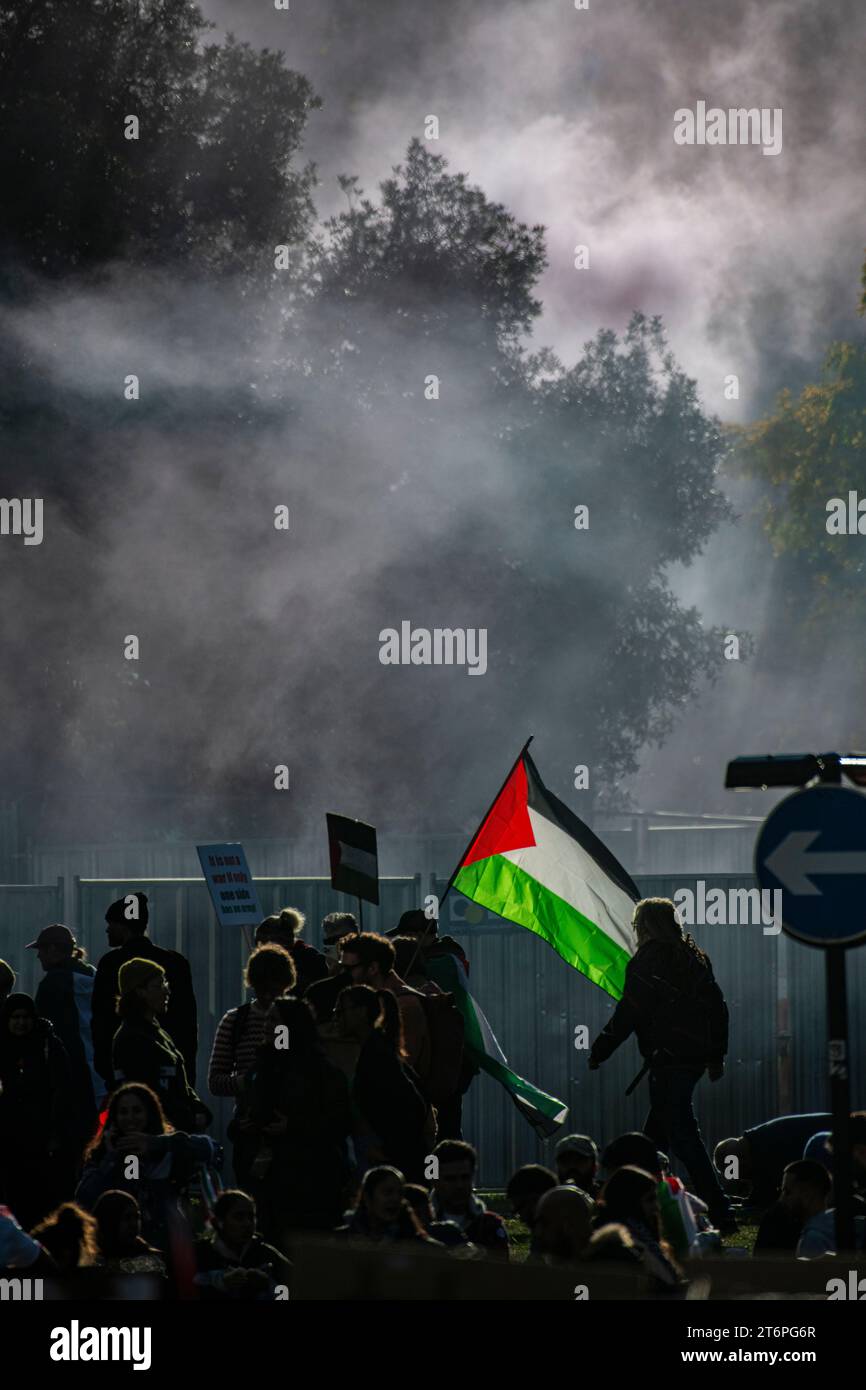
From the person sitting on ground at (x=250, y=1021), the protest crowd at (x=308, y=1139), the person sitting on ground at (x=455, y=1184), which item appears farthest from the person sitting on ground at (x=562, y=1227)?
the person sitting on ground at (x=250, y=1021)

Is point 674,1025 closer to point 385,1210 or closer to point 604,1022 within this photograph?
point 604,1022

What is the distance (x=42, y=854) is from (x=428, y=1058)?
20314mm

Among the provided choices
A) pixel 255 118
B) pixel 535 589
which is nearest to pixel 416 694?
pixel 535 589

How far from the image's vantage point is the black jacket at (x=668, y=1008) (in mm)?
11438

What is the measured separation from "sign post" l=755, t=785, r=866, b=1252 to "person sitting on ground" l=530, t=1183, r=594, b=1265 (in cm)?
107

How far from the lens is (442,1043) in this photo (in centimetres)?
1073

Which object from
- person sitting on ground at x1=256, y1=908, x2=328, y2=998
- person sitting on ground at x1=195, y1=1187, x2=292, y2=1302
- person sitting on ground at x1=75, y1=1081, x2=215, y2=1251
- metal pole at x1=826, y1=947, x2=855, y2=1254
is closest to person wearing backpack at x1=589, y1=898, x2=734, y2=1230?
person sitting on ground at x1=256, y1=908, x2=328, y2=998

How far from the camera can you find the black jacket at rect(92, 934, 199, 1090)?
1118 cm

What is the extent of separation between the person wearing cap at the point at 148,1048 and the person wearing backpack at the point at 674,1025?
231 centimetres

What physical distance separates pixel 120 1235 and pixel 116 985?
3.27m

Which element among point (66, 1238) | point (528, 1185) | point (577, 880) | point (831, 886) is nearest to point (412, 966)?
point (577, 880)

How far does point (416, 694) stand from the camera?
4000 centimetres

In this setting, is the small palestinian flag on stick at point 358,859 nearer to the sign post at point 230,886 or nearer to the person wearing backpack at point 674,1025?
the sign post at point 230,886
